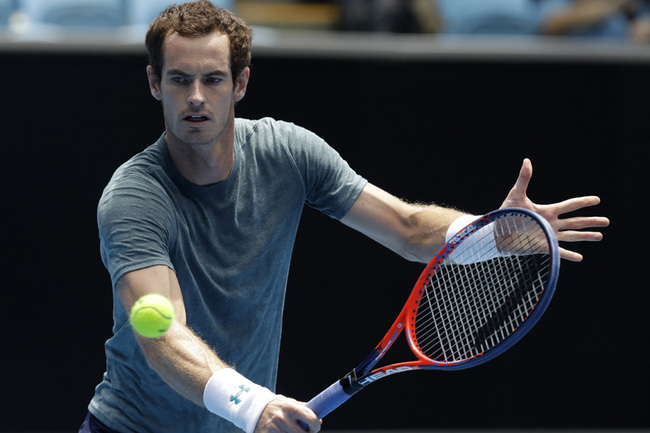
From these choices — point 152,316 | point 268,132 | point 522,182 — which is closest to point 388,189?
point 268,132

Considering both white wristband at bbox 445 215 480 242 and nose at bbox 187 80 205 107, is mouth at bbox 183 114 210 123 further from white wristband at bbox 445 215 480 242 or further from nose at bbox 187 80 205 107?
white wristband at bbox 445 215 480 242

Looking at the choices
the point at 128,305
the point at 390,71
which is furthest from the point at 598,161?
the point at 128,305

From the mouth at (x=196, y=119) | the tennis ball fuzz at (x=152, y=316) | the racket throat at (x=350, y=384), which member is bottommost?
the racket throat at (x=350, y=384)

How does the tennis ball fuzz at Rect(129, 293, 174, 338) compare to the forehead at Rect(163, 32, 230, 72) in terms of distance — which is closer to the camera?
the tennis ball fuzz at Rect(129, 293, 174, 338)

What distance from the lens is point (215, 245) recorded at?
2.46 metres

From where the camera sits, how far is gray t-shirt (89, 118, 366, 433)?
7.63 feet

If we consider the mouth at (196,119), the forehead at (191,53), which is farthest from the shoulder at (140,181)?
the forehead at (191,53)

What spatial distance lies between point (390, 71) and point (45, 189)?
1.49m

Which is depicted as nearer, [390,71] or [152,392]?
[152,392]

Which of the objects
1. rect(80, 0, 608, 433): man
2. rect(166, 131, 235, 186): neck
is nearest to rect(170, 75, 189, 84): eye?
rect(80, 0, 608, 433): man

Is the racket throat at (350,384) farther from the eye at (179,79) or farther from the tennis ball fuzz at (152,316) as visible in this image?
the eye at (179,79)

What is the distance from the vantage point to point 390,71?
3824 mm

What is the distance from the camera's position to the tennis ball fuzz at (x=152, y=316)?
199cm

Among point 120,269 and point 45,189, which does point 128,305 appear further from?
point 45,189
